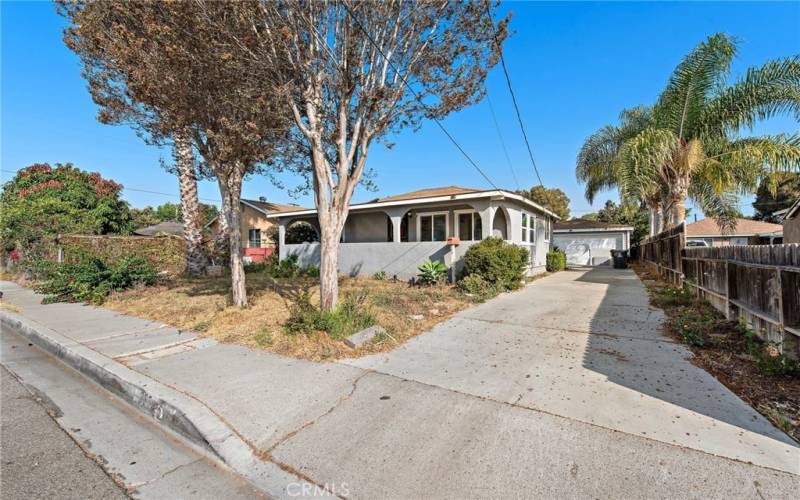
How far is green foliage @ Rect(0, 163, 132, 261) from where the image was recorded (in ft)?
44.7

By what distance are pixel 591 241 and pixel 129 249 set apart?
27859mm

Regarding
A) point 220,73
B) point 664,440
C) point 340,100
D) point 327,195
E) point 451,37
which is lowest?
point 664,440

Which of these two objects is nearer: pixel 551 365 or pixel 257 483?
pixel 257 483

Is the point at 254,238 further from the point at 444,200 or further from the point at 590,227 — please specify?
the point at 590,227

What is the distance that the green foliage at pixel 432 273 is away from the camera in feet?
36.6

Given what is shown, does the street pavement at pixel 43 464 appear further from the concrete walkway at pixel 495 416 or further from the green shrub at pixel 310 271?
the green shrub at pixel 310 271

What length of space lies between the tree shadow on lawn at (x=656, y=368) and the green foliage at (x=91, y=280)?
440 inches

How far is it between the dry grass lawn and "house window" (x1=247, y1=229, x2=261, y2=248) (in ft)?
43.9

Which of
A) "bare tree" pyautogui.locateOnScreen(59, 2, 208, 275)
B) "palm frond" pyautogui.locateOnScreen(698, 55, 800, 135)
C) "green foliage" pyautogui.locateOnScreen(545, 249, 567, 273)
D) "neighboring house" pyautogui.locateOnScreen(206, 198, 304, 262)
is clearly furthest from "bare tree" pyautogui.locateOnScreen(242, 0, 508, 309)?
"neighboring house" pyautogui.locateOnScreen(206, 198, 304, 262)

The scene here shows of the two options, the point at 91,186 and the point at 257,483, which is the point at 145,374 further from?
the point at 91,186

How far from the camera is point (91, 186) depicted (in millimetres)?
22719

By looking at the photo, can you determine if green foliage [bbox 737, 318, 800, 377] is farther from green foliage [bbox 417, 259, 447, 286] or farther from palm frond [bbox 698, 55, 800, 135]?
palm frond [bbox 698, 55, 800, 135]

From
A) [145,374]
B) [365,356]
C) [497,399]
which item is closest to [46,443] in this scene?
[145,374]

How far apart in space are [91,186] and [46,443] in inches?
1059
